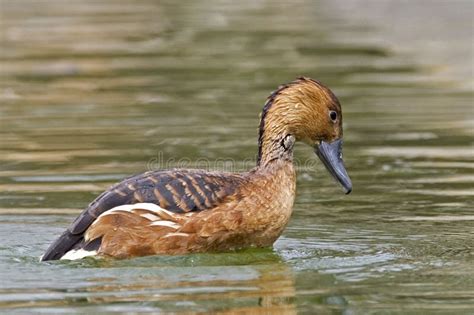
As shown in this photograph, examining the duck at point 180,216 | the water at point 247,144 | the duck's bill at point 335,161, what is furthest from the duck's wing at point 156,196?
the duck's bill at point 335,161

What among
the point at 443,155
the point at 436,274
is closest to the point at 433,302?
the point at 436,274

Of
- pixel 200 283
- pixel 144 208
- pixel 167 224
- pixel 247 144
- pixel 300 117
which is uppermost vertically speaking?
pixel 300 117

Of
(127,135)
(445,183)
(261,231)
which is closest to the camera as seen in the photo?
(261,231)

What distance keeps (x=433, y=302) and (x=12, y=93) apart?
11667 millimetres

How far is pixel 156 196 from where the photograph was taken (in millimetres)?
9641

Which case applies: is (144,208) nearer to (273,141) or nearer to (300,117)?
(273,141)

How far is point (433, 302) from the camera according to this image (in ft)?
27.6

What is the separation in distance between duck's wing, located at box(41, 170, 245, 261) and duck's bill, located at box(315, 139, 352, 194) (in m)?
1.02

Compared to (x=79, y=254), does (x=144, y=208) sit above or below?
above

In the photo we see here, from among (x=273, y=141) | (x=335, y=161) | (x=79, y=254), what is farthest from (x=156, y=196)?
(x=335, y=161)

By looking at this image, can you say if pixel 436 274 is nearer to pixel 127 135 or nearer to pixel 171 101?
pixel 127 135

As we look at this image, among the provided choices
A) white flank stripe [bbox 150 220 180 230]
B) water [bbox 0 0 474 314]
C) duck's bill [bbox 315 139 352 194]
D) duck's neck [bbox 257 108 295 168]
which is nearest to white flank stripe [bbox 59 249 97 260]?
water [bbox 0 0 474 314]

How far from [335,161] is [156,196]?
1.69 m

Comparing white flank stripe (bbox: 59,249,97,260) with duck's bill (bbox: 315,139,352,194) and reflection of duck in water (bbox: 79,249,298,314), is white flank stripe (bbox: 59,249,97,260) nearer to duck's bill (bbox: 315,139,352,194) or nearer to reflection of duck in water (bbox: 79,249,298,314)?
reflection of duck in water (bbox: 79,249,298,314)
